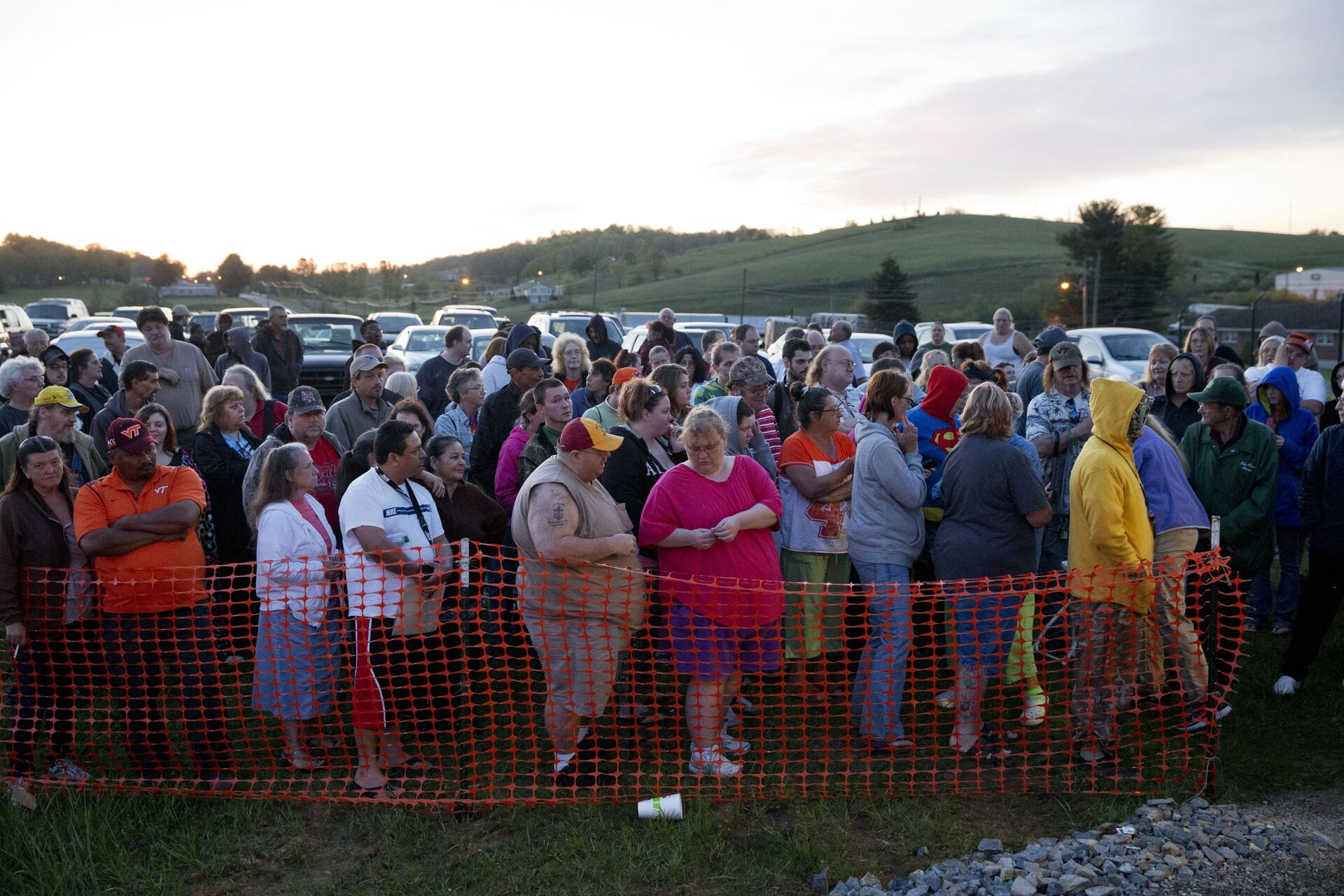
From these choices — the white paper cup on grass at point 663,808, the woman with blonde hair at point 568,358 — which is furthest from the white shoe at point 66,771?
the woman with blonde hair at point 568,358

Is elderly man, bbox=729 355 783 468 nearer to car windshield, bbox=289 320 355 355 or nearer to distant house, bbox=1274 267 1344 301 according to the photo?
car windshield, bbox=289 320 355 355

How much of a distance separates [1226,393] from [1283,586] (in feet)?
6.44

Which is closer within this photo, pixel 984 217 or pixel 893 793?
pixel 893 793

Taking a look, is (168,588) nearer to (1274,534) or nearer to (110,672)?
(110,672)

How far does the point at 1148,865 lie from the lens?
4.23 meters

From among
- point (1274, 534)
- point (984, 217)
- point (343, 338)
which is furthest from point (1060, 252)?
point (1274, 534)

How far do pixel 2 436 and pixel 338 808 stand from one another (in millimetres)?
3453

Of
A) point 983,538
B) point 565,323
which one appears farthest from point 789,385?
point 565,323

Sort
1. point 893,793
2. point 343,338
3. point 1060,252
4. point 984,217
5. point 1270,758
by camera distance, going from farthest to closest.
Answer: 1. point 984,217
2. point 1060,252
3. point 343,338
4. point 1270,758
5. point 893,793

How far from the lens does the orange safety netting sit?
201 inches

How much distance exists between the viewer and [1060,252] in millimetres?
80000

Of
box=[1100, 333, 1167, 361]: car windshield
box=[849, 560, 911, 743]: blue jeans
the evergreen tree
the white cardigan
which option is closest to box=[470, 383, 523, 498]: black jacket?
the white cardigan

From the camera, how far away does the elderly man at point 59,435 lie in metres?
5.90

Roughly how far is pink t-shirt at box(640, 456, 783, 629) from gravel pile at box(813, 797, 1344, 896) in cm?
132
